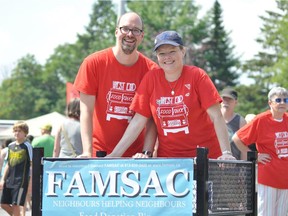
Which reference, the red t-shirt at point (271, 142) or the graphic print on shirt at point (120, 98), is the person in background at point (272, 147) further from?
the graphic print on shirt at point (120, 98)

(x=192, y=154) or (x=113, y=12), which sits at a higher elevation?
(x=113, y=12)

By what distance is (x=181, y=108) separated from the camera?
6613mm

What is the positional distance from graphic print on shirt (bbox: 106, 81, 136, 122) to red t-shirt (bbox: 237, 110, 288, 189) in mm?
2975

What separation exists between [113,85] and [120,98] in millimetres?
122

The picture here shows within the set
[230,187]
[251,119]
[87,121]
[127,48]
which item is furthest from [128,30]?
[251,119]

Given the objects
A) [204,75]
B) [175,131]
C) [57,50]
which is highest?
[57,50]

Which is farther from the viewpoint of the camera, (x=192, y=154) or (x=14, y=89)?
(x=14, y=89)

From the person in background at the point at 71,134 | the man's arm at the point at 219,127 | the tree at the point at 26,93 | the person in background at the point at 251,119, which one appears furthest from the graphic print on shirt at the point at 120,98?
the tree at the point at 26,93

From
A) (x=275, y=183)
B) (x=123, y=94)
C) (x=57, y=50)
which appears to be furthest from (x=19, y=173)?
(x=57, y=50)

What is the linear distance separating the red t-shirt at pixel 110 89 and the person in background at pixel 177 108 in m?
0.29

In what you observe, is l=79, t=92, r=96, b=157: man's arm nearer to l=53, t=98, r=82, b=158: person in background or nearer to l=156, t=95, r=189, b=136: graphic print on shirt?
l=156, t=95, r=189, b=136: graphic print on shirt

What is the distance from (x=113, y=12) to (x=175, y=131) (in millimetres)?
112599

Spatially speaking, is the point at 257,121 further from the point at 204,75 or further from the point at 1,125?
the point at 1,125

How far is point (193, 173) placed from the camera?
5.84 m
